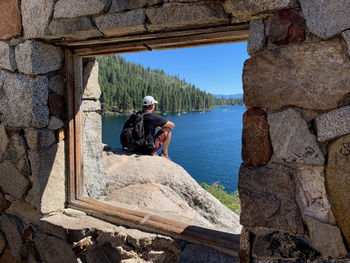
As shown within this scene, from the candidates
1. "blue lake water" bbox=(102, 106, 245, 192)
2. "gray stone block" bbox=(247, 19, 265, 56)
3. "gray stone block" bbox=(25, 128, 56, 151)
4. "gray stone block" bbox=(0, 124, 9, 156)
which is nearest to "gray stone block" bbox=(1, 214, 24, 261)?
"gray stone block" bbox=(0, 124, 9, 156)

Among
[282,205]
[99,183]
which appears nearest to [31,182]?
[99,183]

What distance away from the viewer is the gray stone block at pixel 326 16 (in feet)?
3.94

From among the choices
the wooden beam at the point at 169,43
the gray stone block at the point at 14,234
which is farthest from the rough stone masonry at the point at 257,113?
the gray stone block at the point at 14,234

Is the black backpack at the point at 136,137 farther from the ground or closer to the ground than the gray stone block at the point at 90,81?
closer to the ground

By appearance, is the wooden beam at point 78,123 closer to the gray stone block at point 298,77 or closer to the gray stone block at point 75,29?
the gray stone block at point 75,29

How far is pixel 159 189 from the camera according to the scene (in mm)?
3201

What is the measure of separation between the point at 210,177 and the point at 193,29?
13.8 m

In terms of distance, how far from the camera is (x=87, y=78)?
8.81 feet

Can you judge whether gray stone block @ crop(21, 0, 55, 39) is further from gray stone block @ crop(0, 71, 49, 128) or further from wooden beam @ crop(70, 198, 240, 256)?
wooden beam @ crop(70, 198, 240, 256)

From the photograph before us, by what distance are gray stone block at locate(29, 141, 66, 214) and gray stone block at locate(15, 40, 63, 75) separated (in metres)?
0.58

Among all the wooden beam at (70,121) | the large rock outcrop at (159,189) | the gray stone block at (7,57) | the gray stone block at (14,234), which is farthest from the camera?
the large rock outcrop at (159,189)

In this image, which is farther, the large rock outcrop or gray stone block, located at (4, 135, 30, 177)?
the large rock outcrop

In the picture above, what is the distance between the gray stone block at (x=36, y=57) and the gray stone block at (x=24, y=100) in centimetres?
7

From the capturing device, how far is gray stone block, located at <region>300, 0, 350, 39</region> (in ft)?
3.94
